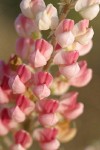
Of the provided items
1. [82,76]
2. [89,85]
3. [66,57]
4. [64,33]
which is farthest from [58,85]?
[89,85]

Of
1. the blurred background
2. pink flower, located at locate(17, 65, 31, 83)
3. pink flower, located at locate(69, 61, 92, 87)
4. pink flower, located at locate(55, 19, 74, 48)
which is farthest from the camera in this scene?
the blurred background

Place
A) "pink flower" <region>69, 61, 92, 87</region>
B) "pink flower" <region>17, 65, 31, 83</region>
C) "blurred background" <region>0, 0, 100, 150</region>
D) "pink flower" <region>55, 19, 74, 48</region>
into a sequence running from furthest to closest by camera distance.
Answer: "blurred background" <region>0, 0, 100, 150</region>, "pink flower" <region>69, 61, 92, 87</region>, "pink flower" <region>17, 65, 31, 83</region>, "pink flower" <region>55, 19, 74, 48</region>

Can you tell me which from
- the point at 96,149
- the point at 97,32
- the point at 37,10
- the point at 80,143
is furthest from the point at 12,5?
the point at 37,10

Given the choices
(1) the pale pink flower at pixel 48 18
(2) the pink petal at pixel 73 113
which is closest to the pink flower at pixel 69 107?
(2) the pink petal at pixel 73 113

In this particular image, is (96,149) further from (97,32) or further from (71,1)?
(97,32)

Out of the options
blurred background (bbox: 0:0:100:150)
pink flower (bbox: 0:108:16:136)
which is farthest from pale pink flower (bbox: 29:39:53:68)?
blurred background (bbox: 0:0:100:150)

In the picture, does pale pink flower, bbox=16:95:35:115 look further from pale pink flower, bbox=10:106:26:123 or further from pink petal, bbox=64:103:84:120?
pink petal, bbox=64:103:84:120

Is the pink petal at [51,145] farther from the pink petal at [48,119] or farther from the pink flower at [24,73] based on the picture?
the pink flower at [24,73]

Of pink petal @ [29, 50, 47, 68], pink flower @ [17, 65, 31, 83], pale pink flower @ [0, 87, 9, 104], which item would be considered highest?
pink petal @ [29, 50, 47, 68]
